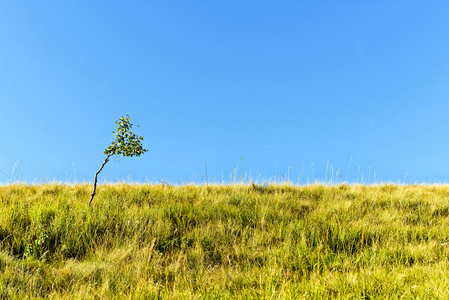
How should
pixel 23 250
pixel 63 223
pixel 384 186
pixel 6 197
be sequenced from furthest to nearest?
1. pixel 384 186
2. pixel 6 197
3. pixel 63 223
4. pixel 23 250

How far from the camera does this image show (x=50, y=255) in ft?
15.1

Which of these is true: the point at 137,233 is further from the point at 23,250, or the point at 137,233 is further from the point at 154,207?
the point at 23,250

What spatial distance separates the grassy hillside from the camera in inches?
133

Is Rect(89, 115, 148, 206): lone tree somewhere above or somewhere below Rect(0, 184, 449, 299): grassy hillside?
above

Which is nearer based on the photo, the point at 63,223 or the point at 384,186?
the point at 63,223

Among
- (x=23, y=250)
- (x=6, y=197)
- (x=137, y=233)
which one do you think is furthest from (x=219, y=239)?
(x=6, y=197)

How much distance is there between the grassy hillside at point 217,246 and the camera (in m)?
3.38

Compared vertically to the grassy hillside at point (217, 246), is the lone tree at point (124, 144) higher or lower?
higher

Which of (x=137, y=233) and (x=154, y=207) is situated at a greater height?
(x=154, y=207)

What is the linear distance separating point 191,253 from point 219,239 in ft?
2.10

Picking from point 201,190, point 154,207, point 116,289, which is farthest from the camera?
point 201,190

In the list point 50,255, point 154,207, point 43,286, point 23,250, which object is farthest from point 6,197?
point 43,286

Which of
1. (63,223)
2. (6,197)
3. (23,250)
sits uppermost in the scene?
(6,197)

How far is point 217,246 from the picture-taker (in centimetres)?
477
